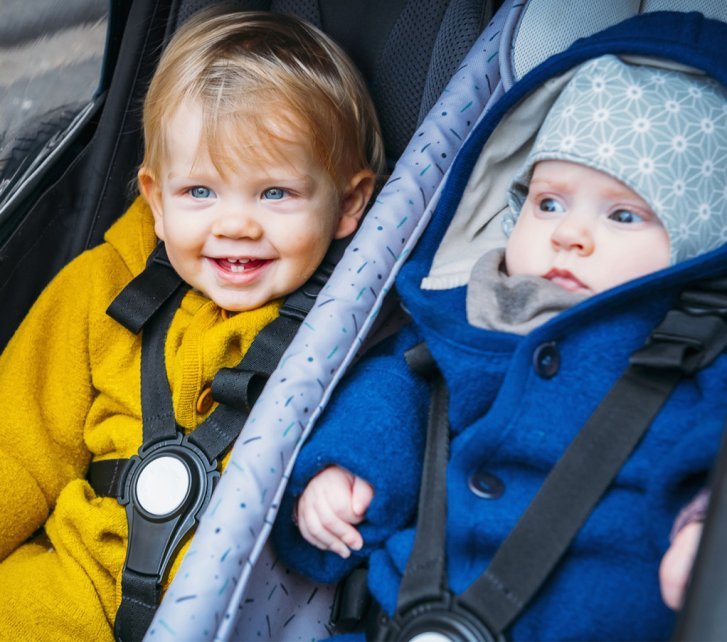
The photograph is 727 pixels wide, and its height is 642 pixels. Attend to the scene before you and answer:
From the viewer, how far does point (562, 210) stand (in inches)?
53.4

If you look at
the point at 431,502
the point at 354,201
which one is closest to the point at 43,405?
the point at 354,201

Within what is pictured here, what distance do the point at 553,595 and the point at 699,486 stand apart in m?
0.21

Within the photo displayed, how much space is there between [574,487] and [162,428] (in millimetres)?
703

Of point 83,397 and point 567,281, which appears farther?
point 83,397

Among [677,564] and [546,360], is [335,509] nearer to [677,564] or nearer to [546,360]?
[546,360]

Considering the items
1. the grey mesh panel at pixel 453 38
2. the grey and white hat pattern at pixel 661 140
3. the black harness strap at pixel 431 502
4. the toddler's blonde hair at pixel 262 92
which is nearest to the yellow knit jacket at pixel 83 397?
the toddler's blonde hair at pixel 262 92

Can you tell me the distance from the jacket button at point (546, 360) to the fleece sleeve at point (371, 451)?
23 centimetres

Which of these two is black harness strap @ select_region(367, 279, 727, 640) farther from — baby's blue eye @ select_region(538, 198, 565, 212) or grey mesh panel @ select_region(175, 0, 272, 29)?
grey mesh panel @ select_region(175, 0, 272, 29)

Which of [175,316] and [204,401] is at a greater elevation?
[175,316]

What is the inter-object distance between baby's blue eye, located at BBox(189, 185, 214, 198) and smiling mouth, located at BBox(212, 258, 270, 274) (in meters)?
0.11

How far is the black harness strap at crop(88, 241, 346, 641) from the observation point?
152 centimetres

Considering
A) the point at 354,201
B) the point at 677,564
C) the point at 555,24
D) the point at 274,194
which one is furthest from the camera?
the point at 354,201

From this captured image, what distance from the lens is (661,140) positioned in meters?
1.30

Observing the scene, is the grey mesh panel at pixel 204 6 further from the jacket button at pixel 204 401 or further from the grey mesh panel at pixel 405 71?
the jacket button at pixel 204 401
